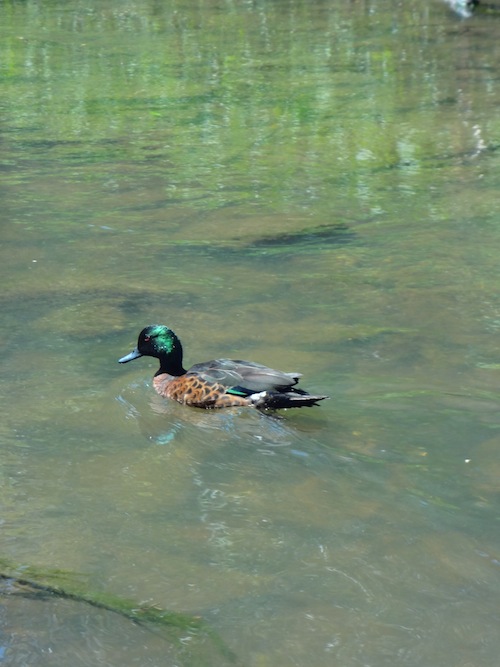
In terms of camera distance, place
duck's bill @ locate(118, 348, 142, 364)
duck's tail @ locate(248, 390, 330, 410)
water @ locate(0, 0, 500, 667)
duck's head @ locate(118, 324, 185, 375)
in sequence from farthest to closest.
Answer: duck's bill @ locate(118, 348, 142, 364) → duck's head @ locate(118, 324, 185, 375) → duck's tail @ locate(248, 390, 330, 410) → water @ locate(0, 0, 500, 667)

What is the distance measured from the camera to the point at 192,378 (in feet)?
22.4

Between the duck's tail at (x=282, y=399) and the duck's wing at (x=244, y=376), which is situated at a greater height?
the duck's wing at (x=244, y=376)

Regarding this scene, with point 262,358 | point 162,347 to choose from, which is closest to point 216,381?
point 162,347

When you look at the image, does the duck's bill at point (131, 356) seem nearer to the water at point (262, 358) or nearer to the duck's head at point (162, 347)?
the duck's head at point (162, 347)

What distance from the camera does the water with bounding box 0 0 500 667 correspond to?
181 inches

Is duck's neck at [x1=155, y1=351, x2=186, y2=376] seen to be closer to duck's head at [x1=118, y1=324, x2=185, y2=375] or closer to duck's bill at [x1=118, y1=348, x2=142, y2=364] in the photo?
duck's head at [x1=118, y1=324, x2=185, y2=375]

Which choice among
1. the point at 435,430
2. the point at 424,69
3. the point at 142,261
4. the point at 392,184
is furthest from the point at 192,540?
the point at 424,69

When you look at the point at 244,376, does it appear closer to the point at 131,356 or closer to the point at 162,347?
the point at 162,347

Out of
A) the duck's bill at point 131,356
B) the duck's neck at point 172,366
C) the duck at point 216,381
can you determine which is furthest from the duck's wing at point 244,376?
the duck's bill at point 131,356

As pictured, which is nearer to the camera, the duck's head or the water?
the water

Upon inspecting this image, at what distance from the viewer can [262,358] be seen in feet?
23.7

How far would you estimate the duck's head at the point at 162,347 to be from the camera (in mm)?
6957

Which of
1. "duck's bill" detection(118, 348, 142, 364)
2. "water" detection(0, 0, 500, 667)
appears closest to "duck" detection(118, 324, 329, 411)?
"duck's bill" detection(118, 348, 142, 364)

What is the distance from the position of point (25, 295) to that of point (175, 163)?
148 inches
